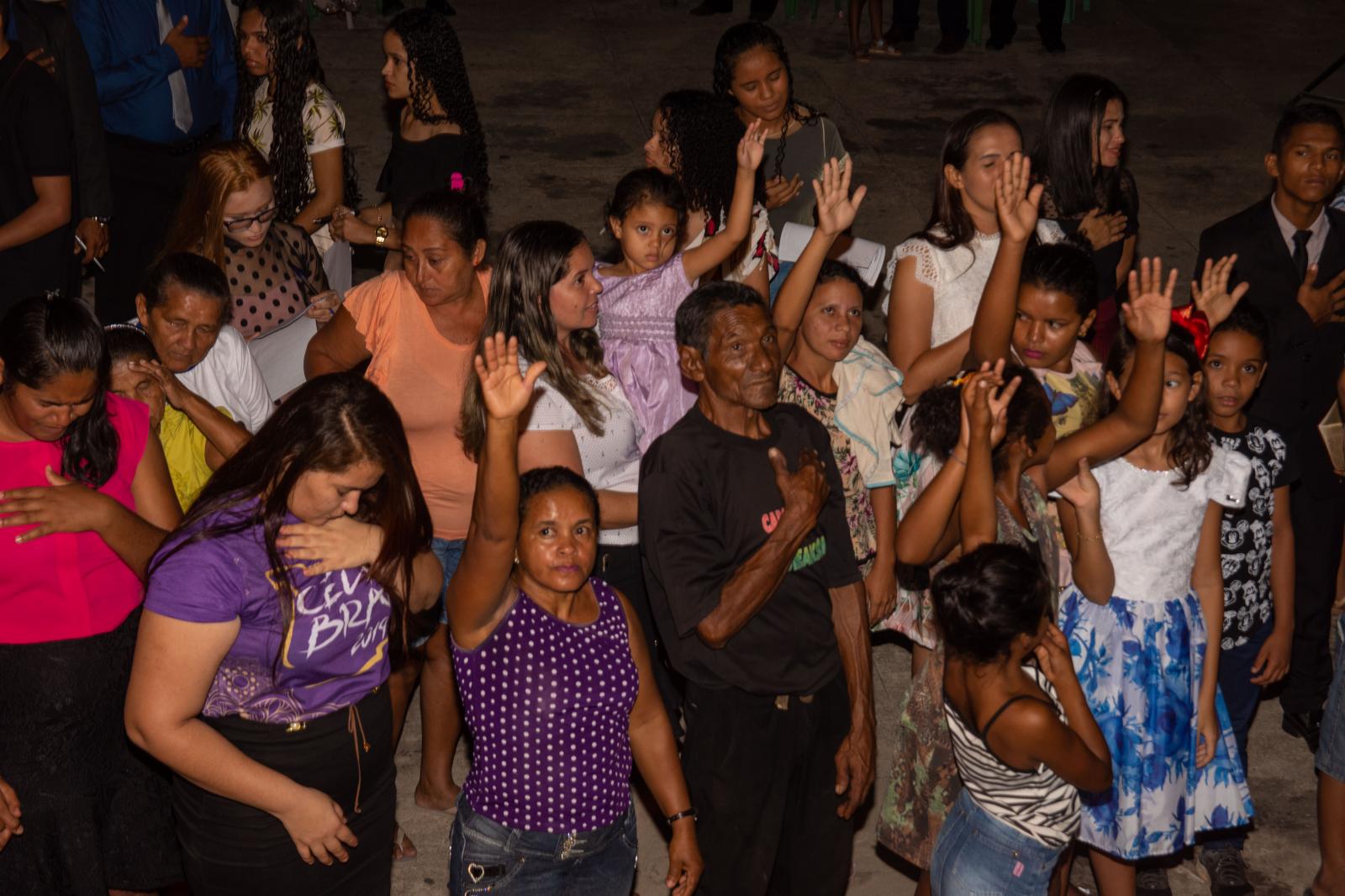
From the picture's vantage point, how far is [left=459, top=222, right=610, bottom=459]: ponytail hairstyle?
166 inches

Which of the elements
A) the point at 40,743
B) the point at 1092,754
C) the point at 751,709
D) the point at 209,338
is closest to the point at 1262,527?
the point at 1092,754

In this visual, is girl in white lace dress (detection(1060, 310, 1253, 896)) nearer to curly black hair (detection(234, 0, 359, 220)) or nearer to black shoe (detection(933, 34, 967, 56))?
curly black hair (detection(234, 0, 359, 220))

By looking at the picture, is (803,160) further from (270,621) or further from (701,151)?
(270,621)

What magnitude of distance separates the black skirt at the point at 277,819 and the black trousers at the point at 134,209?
3.27 metres

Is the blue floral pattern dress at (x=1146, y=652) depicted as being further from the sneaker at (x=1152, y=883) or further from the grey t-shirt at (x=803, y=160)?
the grey t-shirt at (x=803, y=160)

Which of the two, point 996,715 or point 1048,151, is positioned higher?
point 1048,151

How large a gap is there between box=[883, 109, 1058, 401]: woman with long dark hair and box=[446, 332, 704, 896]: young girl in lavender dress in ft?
5.69

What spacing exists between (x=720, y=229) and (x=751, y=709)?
6.16ft

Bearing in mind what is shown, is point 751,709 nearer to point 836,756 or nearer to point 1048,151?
point 836,756

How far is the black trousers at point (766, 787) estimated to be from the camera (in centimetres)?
385

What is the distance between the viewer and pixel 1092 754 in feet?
11.5

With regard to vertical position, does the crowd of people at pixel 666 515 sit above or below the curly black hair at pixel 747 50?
below

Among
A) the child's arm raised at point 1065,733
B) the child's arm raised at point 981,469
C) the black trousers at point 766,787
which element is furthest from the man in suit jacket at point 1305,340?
the black trousers at point 766,787

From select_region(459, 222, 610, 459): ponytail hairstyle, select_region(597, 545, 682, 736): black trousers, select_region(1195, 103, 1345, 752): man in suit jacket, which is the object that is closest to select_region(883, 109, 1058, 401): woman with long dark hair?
select_region(1195, 103, 1345, 752): man in suit jacket
